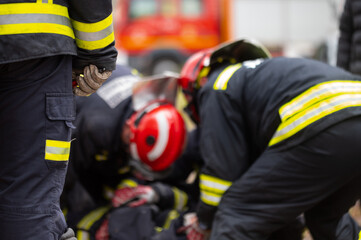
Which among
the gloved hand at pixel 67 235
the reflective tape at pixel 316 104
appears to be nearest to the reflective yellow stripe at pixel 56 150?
the gloved hand at pixel 67 235

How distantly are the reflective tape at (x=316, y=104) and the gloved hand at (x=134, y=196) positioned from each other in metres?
1.01

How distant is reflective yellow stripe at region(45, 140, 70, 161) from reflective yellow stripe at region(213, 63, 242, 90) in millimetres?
1003

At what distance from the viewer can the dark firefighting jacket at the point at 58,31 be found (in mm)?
1537

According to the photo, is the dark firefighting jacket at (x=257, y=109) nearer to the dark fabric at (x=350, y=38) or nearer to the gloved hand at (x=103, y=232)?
the gloved hand at (x=103, y=232)

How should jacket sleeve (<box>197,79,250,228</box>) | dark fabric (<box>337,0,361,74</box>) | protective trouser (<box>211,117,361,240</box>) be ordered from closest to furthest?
protective trouser (<box>211,117,361,240</box>) < jacket sleeve (<box>197,79,250,228</box>) < dark fabric (<box>337,0,361,74</box>)

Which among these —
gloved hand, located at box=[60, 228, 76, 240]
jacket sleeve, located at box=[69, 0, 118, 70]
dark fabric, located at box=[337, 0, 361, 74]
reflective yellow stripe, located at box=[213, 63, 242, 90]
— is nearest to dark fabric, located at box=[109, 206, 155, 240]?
reflective yellow stripe, located at box=[213, 63, 242, 90]

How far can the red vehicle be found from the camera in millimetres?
10672

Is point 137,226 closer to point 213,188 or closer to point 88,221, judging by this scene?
point 88,221

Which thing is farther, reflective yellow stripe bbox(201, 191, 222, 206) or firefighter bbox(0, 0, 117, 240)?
reflective yellow stripe bbox(201, 191, 222, 206)

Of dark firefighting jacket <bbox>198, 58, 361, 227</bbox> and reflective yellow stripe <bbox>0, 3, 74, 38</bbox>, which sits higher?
reflective yellow stripe <bbox>0, 3, 74, 38</bbox>

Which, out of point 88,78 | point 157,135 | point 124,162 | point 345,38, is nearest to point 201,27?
point 345,38

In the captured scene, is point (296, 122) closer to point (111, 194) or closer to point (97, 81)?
point (97, 81)

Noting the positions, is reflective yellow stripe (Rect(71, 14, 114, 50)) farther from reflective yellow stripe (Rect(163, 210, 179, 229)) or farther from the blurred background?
the blurred background

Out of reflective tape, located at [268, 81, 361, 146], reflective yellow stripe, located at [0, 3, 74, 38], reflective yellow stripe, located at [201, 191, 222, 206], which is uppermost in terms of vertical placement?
reflective yellow stripe, located at [0, 3, 74, 38]
